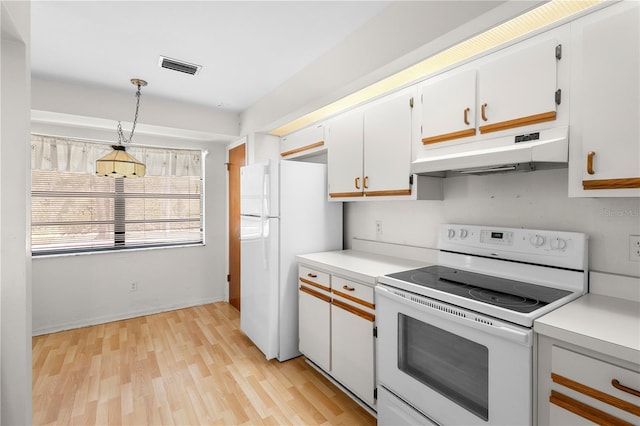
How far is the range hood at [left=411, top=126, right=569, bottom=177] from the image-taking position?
134 cm

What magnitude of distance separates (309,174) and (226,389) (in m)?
1.83

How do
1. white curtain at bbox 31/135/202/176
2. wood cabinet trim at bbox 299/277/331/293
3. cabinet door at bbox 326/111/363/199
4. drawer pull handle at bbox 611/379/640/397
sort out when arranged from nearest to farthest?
drawer pull handle at bbox 611/379/640/397, wood cabinet trim at bbox 299/277/331/293, cabinet door at bbox 326/111/363/199, white curtain at bbox 31/135/202/176

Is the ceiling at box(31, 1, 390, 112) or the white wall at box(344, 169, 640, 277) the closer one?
the white wall at box(344, 169, 640, 277)

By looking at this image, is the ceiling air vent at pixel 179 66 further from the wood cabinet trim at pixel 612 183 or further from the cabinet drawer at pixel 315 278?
the wood cabinet trim at pixel 612 183

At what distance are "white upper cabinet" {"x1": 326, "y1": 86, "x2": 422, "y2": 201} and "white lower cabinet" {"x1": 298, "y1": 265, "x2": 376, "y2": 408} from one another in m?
0.72

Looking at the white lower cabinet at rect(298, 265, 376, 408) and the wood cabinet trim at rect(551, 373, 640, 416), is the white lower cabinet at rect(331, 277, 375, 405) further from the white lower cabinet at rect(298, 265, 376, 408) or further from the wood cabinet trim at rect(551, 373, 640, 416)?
the wood cabinet trim at rect(551, 373, 640, 416)

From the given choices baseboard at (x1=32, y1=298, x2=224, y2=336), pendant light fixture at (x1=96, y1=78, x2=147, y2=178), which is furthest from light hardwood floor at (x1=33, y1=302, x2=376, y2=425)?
pendant light fixture at (x1=96, y1=78, x2=147, y2=178)

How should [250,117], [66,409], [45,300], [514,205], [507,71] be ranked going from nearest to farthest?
1. [507,71]
2. [514,205]
3. [66,409]
4. [45,300]
5. [250,117]

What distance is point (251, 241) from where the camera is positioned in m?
2.96

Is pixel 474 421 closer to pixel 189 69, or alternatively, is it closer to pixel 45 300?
pixel 189 69

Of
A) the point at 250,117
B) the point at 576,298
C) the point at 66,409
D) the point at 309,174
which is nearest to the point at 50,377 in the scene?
the point at 66,409

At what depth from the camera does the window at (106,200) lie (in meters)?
3.34

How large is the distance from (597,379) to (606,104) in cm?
102

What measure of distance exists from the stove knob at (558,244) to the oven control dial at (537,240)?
0.05 metres
